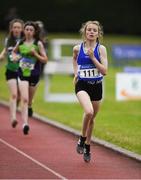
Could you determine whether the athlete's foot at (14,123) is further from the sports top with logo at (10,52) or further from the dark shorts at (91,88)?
the dark shorts at (91,88)

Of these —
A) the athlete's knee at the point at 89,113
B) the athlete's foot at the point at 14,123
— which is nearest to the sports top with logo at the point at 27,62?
the athlete's foot at the point at 14,123

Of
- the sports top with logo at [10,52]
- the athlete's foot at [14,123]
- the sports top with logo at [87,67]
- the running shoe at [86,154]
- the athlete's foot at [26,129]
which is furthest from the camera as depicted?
the athlete's foot at [14,123]

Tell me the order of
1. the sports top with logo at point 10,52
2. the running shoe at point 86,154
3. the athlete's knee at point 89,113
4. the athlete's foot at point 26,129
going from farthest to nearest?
the sports top with logo at point 10,52 < the athlete's foot at point 26,129 < the running shoe at point 86,154 < the athlete's knee at point 89,113

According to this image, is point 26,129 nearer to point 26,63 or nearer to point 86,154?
point 26,63

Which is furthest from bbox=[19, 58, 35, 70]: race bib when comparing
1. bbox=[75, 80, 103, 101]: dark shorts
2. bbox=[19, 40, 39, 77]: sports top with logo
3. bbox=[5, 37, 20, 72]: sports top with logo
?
bbox=[75, 80, 103, 101]: dark shorts

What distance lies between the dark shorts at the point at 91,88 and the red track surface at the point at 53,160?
3.24 ft

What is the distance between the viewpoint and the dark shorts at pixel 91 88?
12008 mm

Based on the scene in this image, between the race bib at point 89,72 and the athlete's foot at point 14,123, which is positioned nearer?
the race bib at point 89,72

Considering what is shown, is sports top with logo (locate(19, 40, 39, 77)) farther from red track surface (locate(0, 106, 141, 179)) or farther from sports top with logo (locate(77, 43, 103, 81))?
sports top with logo (locate(77, 43, 103, 81))

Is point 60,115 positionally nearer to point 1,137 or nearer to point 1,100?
point 1,100

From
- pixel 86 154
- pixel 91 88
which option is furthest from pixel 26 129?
pixel 91 88

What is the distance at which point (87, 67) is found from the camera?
11953 millimetres

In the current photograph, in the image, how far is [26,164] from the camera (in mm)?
11711

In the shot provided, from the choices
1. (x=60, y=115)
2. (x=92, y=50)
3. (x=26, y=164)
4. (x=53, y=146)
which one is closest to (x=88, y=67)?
(x=92, y=50)
